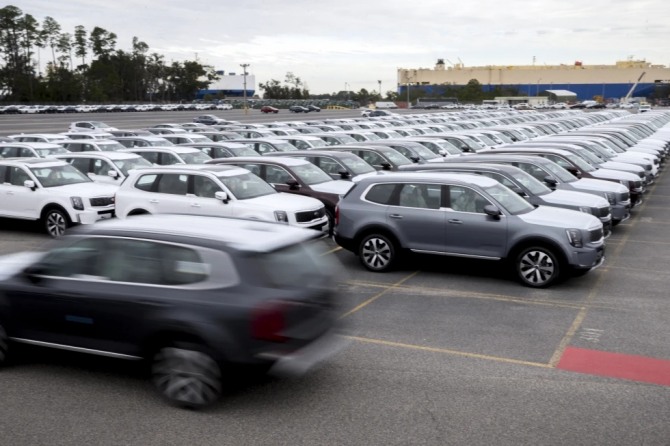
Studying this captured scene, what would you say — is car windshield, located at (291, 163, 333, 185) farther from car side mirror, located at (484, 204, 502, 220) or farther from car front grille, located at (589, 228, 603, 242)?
car front grille, located at (589, 228, 603, 242)

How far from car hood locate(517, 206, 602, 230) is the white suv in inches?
168

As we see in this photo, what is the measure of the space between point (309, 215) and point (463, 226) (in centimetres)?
336

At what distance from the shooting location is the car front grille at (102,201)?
50.2 feet

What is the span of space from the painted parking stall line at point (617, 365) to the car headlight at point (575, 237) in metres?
3.00

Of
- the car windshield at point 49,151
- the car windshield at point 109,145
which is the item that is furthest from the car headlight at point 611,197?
the car windshield at point 49,151

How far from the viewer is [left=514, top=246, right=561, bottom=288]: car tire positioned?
11180 millimetres

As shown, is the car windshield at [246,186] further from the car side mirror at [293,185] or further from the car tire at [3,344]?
the car tire at [3,344]

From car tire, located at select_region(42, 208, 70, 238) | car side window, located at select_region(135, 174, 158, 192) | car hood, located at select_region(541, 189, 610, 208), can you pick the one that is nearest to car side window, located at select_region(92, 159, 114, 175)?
car tire, located at select_region(42, 208, 70, 238)

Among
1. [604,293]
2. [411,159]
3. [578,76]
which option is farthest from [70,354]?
[578,76]

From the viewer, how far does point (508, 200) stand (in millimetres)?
11898

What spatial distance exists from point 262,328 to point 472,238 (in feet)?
20.3

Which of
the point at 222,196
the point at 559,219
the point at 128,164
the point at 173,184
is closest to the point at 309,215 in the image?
the point at 222,196

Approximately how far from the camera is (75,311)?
6.79 meters

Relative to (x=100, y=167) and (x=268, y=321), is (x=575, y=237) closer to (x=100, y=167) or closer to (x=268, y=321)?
(x=268, y=321)
